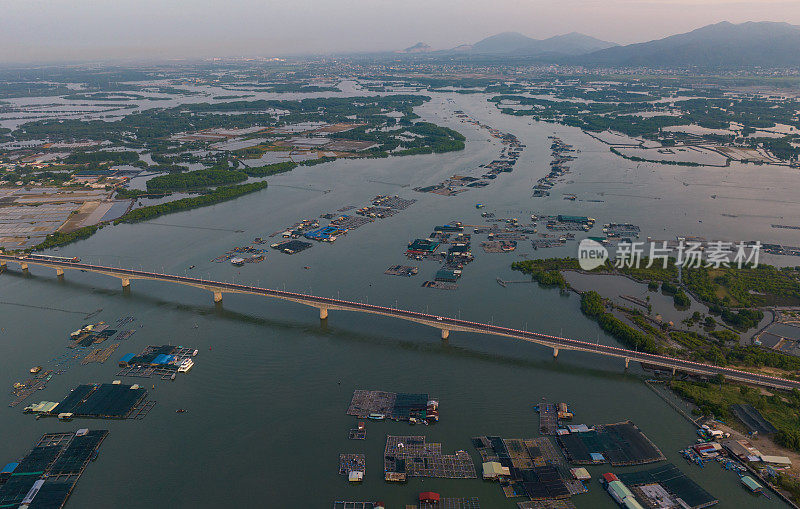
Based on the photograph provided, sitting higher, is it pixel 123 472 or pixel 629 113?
pixel 629 113

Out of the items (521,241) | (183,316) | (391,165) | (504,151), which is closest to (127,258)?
(183,316)

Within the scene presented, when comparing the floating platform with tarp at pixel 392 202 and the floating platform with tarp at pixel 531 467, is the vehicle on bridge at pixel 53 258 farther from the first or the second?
the floating platform with tarp at pixel 531 467

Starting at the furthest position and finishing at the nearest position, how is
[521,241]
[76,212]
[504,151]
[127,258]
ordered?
[504,151] < [76,212] < [521,241] < [127,258]

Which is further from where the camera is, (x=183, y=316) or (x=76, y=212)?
(x=76, y=212)

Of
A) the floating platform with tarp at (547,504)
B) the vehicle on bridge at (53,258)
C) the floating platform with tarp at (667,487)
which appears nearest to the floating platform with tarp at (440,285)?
the floating platform with tarp at (667,487)

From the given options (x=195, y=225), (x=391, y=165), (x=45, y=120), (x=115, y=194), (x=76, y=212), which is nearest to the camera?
(x=195, y=225)

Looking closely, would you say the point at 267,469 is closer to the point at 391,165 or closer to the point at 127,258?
the point at 127,258
